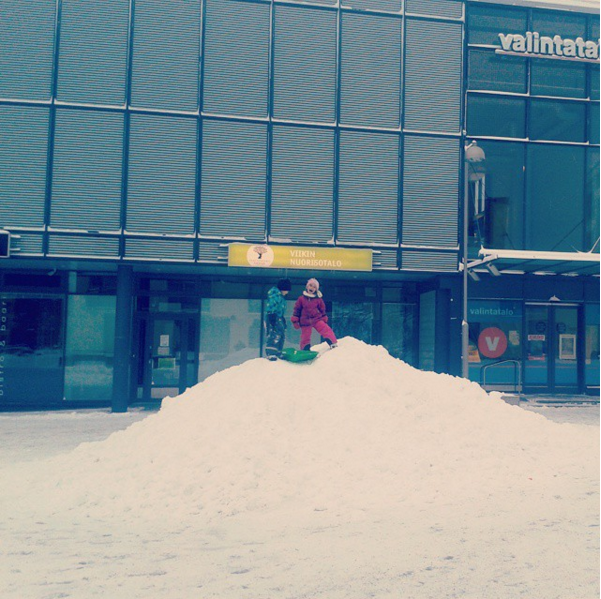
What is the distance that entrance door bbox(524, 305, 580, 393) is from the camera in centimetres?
1808

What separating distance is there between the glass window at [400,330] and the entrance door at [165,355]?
5587 mm

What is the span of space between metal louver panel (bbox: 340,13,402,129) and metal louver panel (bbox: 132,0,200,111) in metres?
4.05

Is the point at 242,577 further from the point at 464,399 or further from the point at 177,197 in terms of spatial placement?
the point at 177,197

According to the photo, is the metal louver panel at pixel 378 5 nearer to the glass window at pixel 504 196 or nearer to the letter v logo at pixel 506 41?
the letter v logo at pixel 506 41

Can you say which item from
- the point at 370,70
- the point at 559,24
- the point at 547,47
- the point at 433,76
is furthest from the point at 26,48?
the point at 559,24

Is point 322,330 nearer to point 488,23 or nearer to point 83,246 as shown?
point 83,246

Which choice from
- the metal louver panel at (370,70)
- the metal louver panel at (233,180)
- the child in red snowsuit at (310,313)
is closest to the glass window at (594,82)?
the metal louver panel at (370,70)

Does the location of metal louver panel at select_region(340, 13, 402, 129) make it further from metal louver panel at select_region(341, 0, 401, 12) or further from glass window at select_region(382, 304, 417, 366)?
glass window at select_region(382, 304, 417, 366)

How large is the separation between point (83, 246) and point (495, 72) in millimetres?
12799

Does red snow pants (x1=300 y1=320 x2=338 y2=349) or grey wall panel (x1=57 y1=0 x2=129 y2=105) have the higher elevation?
grey wall panel (x1=57 y1=0 x2=129 y2=105)

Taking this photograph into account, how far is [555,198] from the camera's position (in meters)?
17.8

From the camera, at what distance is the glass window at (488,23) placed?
17.5m

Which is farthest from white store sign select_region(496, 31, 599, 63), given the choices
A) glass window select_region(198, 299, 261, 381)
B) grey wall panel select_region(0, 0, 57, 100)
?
grey wall panel select_region(0, 0, 57, 100)

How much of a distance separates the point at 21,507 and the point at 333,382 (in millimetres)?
4351
